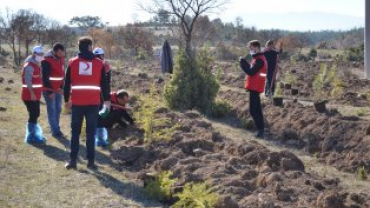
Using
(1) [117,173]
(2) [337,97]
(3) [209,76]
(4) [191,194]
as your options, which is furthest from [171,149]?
(2) [337,97]

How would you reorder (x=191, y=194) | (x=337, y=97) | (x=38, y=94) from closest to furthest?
(x=191, y=194), (x=38, y=94), (x=337, y=97)

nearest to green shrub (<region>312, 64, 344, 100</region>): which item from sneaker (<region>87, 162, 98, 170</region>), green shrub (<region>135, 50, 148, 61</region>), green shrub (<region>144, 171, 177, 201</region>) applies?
sneaker (<region>87, 162, 98, 170</region>)

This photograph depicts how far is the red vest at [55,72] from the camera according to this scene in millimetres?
9719

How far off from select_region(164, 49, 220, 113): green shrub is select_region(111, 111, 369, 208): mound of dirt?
2.86m

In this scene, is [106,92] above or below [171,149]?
above

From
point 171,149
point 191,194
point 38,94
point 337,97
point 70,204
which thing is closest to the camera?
point 191,194

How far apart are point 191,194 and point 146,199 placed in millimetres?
1165


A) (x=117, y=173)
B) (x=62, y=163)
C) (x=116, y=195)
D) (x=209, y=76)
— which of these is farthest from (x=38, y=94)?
(x=209, y=76)

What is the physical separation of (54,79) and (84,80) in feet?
7.71

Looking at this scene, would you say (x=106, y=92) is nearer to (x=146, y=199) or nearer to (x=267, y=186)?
(x=146, y=199)

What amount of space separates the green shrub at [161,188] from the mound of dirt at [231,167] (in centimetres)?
17

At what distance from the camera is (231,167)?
23.5ft

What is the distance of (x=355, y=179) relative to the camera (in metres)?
7.92

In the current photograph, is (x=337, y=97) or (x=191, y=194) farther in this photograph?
(x=337, y=97)
